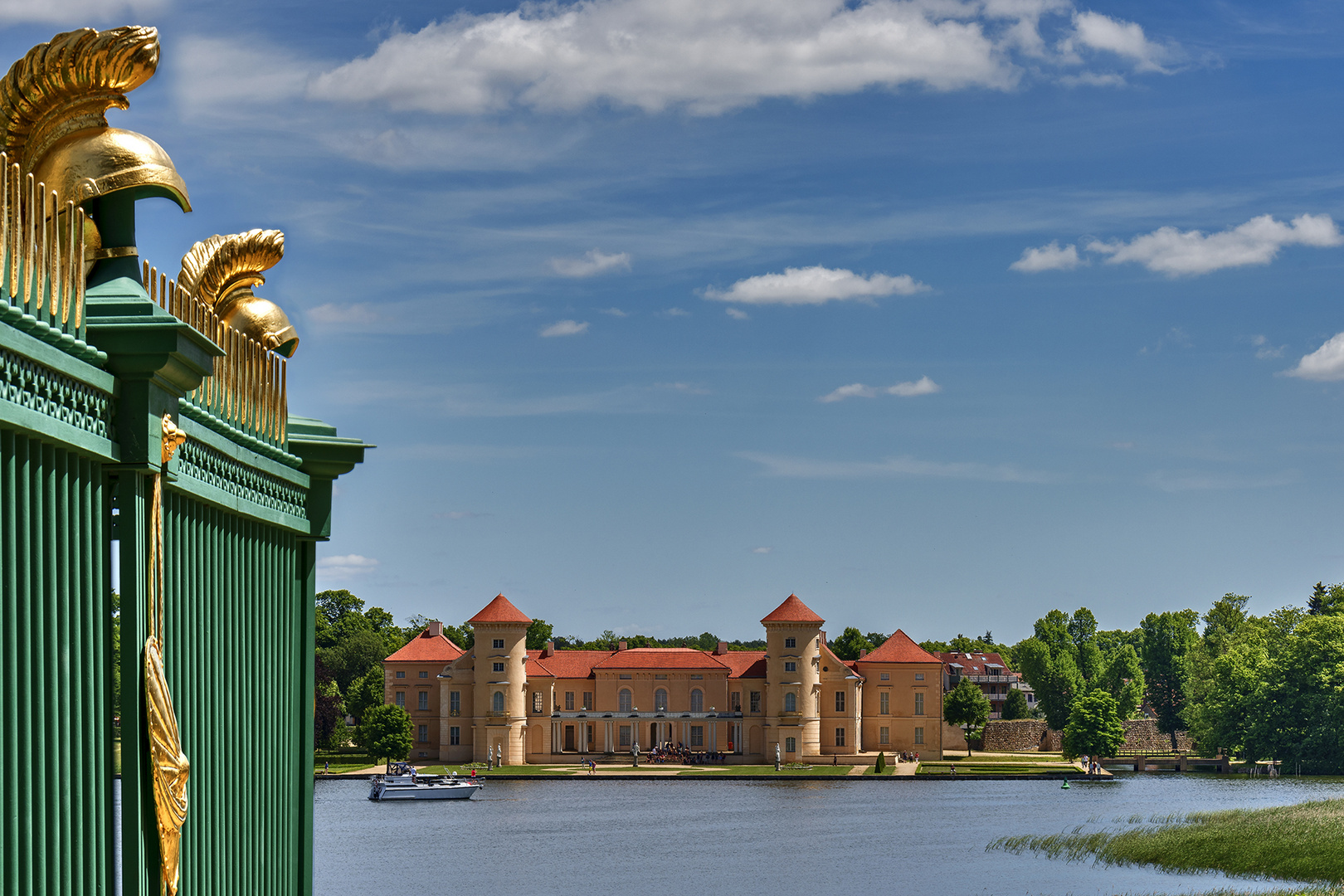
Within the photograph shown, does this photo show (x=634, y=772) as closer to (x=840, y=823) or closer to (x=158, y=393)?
(x=840, y=823)

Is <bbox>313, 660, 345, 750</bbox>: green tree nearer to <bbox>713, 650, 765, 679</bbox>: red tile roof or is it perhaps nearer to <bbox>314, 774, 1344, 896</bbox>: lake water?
<bbox>314, 774, 1344, 896</bbox>: lake water

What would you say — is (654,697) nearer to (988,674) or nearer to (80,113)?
(988,674)

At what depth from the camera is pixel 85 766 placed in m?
3.84

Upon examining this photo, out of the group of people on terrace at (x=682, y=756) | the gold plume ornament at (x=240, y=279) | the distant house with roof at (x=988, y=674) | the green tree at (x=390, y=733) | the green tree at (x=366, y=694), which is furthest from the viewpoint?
the distant house with roof at (x=988, y=674)

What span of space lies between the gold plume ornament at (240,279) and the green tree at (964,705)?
80.3m

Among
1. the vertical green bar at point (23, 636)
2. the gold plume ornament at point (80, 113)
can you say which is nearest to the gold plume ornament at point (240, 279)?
the gold plume ornament at point (80, 113)

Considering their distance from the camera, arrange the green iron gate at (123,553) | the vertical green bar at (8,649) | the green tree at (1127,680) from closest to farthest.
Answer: the vertical green bar at (8,649)
the green iron gate at (123,553)
the green tree at (1127,680)

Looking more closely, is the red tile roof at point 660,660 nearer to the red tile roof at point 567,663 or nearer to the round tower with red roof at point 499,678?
the red tile roof at point 567,663

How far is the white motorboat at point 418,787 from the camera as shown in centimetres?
6262

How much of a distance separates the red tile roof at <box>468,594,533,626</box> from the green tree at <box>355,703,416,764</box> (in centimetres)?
566

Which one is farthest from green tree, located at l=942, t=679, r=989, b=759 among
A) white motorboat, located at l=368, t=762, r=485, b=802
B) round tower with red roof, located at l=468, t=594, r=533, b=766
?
white motorboat, located at l=368, t=762, r=485, b=802

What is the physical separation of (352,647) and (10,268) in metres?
86.2

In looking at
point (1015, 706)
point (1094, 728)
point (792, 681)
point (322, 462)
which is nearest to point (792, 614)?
point (792, 681)

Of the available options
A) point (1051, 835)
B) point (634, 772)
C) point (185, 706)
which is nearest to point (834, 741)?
point (634, 772)
